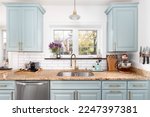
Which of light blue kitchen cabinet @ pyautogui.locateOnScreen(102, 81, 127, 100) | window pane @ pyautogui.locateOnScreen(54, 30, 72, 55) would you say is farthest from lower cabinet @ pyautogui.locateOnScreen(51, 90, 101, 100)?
window pane @ pyautogui.locateOnScreen(54, 30, 72, 55)

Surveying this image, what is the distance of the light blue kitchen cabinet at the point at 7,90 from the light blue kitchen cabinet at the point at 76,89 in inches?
22.9

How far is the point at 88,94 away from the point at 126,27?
132 cm

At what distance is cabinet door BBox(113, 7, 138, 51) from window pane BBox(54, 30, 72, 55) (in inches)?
39.7

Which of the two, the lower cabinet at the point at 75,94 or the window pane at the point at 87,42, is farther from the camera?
the window pane at the point at 87,42

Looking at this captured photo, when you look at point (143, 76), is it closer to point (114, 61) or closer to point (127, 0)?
point (114, 61)

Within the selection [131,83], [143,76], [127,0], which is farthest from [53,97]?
[127,0]

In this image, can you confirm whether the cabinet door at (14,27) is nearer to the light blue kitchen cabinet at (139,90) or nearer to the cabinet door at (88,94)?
the cabinet door at (88,94)

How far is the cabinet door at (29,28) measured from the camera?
3.49 metres

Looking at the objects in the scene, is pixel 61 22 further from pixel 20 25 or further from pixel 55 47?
pixel 20 25

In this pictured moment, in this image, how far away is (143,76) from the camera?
3131 millimetres

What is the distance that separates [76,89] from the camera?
3041mm

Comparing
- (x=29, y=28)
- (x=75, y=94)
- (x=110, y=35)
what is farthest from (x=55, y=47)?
(x=75, y=94)

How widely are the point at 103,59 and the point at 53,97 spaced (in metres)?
1.37

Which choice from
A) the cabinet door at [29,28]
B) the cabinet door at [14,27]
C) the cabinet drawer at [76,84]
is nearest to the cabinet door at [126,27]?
the cabinet drawer at [76,84]
